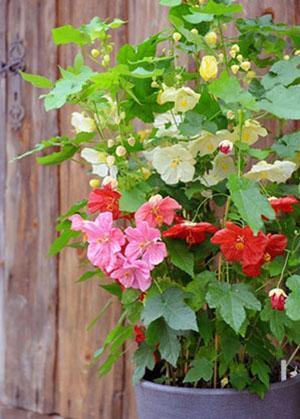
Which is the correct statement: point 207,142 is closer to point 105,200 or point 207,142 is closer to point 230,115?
point 230,115

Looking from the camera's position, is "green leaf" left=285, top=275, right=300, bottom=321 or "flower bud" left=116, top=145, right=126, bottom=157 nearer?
"green leaf" left=285, top=275, right=300, bottom=321

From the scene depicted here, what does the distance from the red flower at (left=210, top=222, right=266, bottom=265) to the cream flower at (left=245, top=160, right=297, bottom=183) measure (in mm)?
90

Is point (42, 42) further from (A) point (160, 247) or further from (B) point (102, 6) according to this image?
(A) point (160, 247)

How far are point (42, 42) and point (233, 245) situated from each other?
1.10m

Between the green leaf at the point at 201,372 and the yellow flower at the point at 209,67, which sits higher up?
the yellow flower at the point at 209,67

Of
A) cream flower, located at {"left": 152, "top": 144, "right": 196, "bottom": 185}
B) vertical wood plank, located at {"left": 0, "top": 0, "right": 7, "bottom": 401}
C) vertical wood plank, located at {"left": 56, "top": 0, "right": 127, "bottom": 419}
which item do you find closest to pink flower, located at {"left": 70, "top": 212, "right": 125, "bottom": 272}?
cream flower, located at {"left": 152, "top": 144, "right": 196, "bottom": 185}

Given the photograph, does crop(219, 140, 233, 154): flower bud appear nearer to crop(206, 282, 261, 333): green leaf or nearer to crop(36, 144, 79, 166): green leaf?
crop(206, 282, 261, 333): green leaf

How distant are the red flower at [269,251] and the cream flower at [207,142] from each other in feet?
0.54

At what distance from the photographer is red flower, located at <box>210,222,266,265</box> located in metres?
1.15

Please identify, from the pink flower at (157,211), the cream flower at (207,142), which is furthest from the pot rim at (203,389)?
the cream flower at (207,142)

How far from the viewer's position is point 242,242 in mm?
1154

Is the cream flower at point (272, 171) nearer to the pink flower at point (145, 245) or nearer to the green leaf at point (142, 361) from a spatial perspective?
the pink flower at point (145, 245)

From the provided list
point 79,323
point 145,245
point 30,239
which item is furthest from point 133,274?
point 30,239

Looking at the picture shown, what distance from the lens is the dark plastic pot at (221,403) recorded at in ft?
4.03
